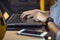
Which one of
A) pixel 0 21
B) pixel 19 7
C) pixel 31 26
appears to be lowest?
pixel 19 7

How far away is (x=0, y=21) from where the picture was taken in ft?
2.25

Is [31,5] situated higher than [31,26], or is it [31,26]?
[31,26]

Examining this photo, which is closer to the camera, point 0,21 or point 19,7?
point 0,21

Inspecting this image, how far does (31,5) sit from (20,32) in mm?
1288

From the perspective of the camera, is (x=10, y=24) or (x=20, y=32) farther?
(x=10, y=24)

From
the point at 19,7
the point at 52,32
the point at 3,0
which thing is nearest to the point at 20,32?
A: the point at 52,32

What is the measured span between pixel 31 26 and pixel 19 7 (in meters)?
1.15

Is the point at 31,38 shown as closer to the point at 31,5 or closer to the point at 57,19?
the point at 57,19

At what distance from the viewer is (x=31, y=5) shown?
212 cm

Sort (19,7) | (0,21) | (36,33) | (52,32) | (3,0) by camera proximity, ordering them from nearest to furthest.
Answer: (0,21) → (36,33) → (52,32) → (3,0) → (19,7)

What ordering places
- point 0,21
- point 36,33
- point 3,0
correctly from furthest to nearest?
point 3,0
point 36,33
point 0,21

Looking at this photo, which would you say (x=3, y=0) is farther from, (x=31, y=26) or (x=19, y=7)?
(x=31, y=26)

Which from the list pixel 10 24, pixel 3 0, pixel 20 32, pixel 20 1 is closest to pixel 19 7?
pixel 20 1

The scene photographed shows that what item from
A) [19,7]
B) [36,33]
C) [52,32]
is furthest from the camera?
[19,7]
